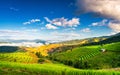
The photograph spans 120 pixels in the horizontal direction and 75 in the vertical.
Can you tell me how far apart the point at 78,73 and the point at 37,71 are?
23758mm

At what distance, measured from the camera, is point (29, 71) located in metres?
135

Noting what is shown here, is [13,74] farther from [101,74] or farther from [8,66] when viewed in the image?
[101,74]

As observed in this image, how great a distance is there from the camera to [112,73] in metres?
128

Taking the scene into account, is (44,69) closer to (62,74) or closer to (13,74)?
(62,74)

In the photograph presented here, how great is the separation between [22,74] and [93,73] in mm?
38669

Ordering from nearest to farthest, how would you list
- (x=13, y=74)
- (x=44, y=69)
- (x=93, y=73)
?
(x=13, y=74) → (x=93, y=73) → (x=44, y=69)

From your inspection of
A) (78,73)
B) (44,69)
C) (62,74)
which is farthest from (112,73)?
(44,69)

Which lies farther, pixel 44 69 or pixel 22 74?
pixel 44 69

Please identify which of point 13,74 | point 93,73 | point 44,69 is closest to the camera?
point 13,74

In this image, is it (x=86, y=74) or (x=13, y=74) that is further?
(x=86, y=74)

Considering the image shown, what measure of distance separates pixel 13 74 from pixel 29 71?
15.0 meters

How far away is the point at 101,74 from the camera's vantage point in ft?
414

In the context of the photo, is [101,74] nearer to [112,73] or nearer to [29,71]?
[112,73]

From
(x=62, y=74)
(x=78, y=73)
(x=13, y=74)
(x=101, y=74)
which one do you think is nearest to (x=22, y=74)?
(x=13, y=74)
